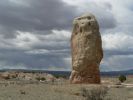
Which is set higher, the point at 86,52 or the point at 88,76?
the point at 86,52

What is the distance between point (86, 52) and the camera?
39.8 m

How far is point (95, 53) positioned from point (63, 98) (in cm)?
1387

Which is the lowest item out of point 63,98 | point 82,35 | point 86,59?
point 63,98

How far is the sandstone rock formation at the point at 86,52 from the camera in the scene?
3994 cm

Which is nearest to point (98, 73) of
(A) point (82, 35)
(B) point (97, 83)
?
(B) point (97, 83)

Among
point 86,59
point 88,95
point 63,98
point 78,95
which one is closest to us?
point 88,95

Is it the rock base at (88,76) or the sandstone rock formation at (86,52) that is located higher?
the sandstone rock formation at (86,52)

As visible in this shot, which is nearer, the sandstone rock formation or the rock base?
the rock base

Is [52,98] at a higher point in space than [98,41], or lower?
lower

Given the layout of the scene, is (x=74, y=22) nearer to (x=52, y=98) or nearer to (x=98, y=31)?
(x=98, y=31)

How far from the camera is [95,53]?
40.1 meters

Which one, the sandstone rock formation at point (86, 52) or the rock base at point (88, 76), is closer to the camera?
the rock base at point (88, 76)

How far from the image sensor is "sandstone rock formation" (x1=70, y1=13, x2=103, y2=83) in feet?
131

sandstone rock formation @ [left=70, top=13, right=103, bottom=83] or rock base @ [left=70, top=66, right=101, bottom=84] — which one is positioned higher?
sandstone rock formation @ [left=70, top=13, right=103, bottom=83]
